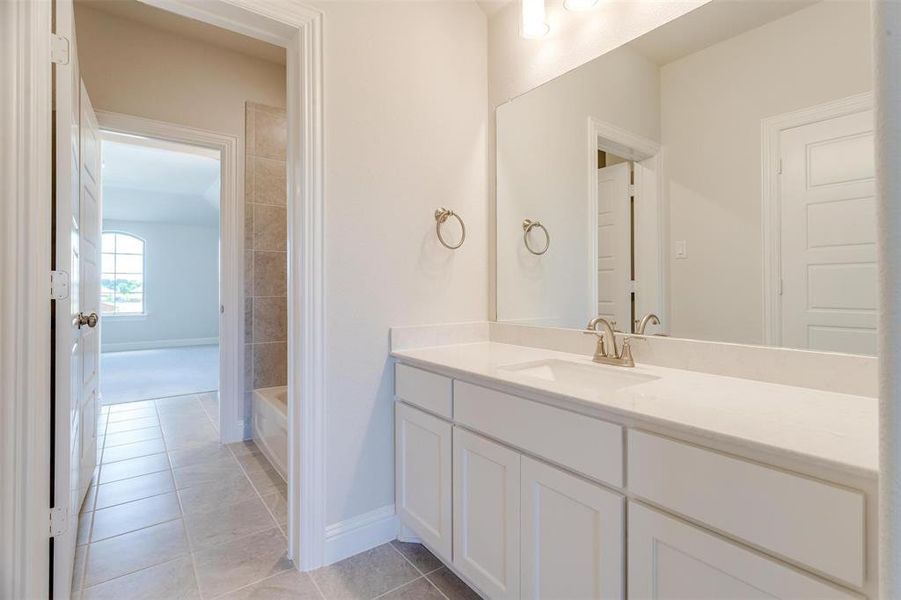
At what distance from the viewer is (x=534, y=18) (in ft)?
5.90

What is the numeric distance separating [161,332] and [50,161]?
26.2ft

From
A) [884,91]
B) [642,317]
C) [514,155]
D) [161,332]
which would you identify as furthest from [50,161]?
[161,332]

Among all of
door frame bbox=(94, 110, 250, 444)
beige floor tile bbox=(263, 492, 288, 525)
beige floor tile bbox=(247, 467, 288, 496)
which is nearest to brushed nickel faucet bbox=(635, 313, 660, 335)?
beige floor tile bbox=(263, 492, 288, 525)

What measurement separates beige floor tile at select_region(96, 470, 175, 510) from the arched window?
21.9ft

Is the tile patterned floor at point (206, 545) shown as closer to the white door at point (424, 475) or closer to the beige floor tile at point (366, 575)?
the beige floor tile at point (366, 575)

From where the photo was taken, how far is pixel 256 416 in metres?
2.91

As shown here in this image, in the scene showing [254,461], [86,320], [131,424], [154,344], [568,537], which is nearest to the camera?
[568,537]

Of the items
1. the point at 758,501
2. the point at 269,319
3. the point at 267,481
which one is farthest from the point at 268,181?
the point at 758,501

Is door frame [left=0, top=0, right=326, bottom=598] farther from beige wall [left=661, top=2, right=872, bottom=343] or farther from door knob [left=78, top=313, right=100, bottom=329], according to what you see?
beige wall [left=661, top=2, right=872, bottom=343]

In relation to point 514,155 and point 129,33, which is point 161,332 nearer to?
point 129,33

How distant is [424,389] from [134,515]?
1602 millimetres

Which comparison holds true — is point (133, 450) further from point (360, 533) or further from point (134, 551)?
point (360, 533)

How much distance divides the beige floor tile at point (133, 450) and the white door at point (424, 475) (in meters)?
2.00

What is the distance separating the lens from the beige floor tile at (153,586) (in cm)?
149
